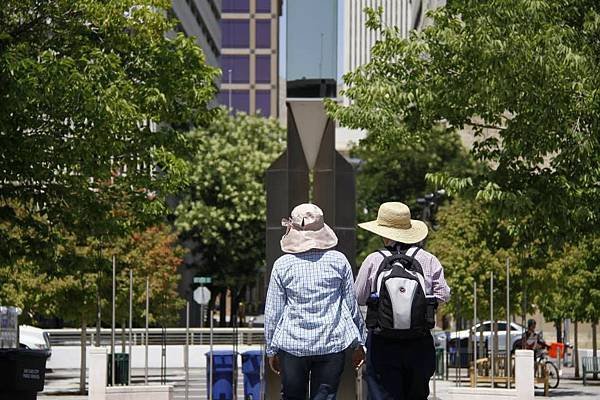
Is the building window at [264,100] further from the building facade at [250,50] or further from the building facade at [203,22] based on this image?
the building facade at [203,22]

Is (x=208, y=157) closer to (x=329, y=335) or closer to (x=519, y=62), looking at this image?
(x=519, y=62)

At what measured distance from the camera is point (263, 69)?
159m

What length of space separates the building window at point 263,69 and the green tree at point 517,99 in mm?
135730

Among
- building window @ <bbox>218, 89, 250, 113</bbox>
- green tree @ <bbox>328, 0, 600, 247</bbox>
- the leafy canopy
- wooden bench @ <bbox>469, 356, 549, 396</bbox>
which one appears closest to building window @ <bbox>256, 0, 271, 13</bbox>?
building window @ <bbox>218, 89, 250, 113</bbox>

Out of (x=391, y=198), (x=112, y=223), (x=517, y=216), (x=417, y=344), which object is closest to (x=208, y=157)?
(x=391, y=198)

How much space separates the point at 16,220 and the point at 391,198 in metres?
51.9

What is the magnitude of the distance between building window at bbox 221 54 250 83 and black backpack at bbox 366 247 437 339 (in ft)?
489

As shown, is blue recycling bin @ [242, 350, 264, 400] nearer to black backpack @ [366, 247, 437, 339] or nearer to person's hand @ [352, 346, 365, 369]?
person's hand @ [352, 346, 365, 369]

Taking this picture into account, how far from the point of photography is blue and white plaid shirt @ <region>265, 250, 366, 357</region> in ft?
30.3

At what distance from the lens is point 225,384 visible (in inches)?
960

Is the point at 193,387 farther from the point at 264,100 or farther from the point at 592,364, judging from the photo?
the point at 264,100

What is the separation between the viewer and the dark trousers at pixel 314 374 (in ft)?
30.4

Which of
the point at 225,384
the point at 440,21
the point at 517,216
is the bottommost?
the point at 225,384

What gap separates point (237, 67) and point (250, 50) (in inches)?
85.9
